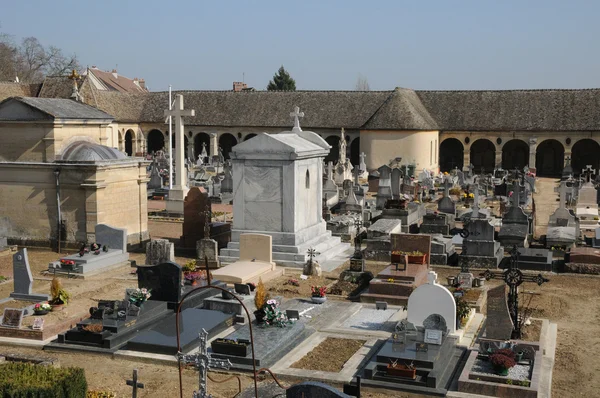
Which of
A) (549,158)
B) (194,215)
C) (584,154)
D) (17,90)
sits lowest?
(194,215)

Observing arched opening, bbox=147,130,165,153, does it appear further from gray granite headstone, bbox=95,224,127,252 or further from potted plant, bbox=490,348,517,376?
potted plant, bbox=490,348,517,376

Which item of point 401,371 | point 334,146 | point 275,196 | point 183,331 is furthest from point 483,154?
point 401,371

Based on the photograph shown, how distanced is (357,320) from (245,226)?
6.66 meters

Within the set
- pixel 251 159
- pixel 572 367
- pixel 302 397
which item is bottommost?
pixel 572 367

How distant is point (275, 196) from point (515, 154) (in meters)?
35.0

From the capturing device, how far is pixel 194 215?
70.7ft

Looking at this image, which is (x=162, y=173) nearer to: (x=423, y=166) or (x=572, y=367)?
(x=423, y=166)

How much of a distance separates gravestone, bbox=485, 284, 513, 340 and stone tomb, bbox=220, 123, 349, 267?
741 centimetres

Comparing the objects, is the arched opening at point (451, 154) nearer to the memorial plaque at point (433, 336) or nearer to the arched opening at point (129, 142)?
the arched opening at point (129, 142)

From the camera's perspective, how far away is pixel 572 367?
11961 mm

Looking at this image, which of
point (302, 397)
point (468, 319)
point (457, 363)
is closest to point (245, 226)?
point (468, 319)

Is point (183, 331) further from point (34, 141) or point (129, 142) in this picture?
point (129, 142)

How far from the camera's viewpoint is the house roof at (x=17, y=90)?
46.7 meters

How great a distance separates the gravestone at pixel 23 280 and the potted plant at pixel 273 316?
5.33m
